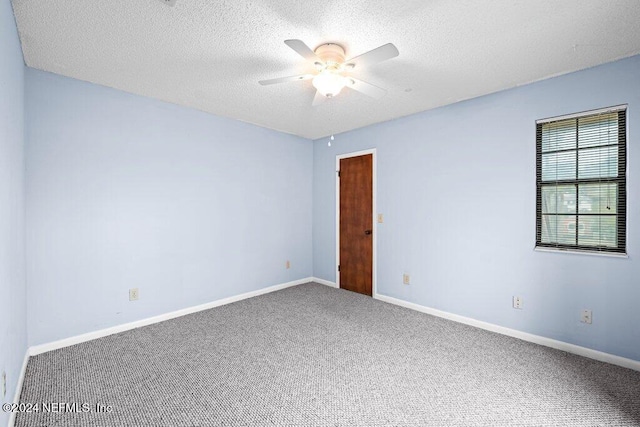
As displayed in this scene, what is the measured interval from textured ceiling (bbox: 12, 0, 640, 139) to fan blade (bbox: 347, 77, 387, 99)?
13 cm

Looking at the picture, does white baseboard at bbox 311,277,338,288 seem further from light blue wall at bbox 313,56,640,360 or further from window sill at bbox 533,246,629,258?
window sill at bbox 533,246,629,258

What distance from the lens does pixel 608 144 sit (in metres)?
2.39

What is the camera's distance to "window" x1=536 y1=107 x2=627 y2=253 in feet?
7.73

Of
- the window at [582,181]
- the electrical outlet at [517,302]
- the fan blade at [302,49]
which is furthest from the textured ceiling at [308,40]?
the electrical outlet at [517,302]

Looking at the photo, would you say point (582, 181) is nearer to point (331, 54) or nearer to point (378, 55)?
point (378, 55)

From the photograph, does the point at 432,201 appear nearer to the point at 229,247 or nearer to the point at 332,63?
the point at 332,63

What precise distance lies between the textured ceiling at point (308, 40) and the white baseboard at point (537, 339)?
2.37 m

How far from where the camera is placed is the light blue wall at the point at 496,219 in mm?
2344

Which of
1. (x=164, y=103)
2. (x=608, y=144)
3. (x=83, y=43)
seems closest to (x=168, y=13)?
(x=83, y=43)

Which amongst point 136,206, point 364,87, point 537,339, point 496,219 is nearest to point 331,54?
point 364,87

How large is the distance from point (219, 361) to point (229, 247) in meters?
1.69

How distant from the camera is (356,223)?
431 centimetres

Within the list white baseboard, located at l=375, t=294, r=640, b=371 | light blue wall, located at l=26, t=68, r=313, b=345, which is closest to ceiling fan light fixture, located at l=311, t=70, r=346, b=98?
light blue wall, located at l=26, t=68, r=313, b=345

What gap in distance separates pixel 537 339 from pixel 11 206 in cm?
420
